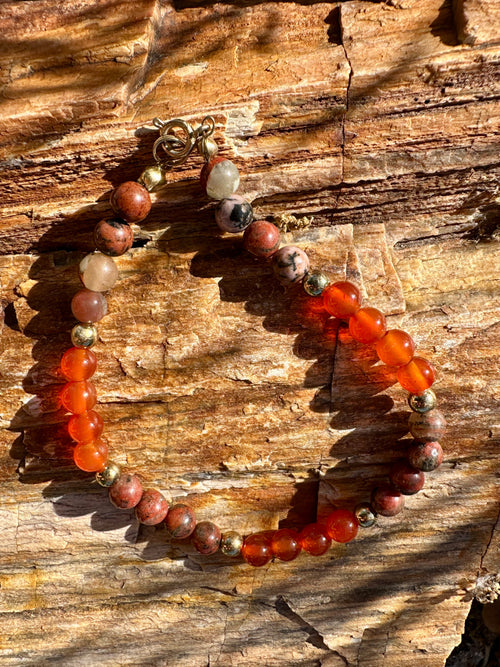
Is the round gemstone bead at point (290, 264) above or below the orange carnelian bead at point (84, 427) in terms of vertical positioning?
above

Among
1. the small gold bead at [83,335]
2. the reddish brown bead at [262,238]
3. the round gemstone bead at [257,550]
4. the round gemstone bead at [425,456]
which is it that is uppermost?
the reddish brown bead at [262,238]

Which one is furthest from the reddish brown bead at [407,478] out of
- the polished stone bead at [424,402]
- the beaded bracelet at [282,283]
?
the polished stone bead at [424,402]

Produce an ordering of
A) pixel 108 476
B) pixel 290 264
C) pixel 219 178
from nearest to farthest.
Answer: pixel 219 178 → pixel 290 264 → pixel 108 476

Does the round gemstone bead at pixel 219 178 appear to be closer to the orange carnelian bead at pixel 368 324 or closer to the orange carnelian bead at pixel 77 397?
the orange carnelian bead at pixel 368 324

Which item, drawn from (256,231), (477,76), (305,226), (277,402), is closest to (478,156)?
(477,76)

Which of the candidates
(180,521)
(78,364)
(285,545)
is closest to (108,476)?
(180,521)

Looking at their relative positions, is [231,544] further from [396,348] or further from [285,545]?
[396,348]
